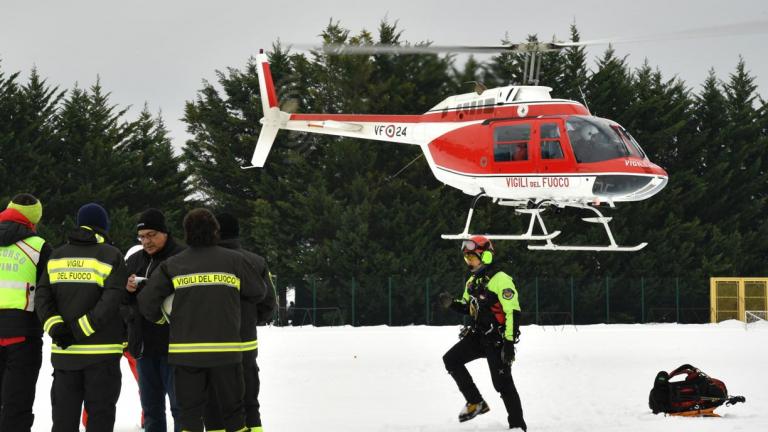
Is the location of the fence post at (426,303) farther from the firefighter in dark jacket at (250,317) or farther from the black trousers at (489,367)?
the firefighter in dark jacket at (250,317)

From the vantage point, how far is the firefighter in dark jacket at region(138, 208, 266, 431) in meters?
6.39

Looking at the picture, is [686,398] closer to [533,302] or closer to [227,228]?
[227,228]

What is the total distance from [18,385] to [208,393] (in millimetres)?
1428

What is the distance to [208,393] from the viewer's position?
6.61 m

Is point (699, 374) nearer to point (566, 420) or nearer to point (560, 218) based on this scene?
point (566, 420)

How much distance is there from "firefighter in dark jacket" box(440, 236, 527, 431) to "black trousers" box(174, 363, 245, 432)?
302 cm

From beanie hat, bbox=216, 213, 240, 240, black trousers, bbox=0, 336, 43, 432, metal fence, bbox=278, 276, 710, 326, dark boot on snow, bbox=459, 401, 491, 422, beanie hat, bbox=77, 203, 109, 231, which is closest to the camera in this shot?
beanie hat, bbox=77, 203, 109, 231

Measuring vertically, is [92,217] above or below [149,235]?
above

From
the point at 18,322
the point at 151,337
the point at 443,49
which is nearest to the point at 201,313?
the point at 151,337

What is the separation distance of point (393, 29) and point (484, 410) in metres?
31.0

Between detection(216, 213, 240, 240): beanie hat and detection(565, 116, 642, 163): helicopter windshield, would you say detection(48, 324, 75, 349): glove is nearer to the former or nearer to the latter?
detection(216, 213, 240, 240): beanie hat

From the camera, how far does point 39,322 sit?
23.5ft

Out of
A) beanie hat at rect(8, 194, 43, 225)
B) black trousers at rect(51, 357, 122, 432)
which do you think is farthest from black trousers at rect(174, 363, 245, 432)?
beanie hat at rect(8, 194, 43, 225)

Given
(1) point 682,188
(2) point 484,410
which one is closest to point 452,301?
(2) point 484,410
